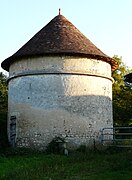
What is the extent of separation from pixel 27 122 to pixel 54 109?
1622mm

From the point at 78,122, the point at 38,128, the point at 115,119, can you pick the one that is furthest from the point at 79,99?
the point at 115,119

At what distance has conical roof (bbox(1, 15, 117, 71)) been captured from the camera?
1933 centimetres

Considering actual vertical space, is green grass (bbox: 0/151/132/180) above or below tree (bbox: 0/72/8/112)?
below

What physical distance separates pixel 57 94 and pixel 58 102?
0.43 meters

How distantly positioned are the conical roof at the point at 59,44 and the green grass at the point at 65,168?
5690 mm

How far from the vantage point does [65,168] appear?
516 inches

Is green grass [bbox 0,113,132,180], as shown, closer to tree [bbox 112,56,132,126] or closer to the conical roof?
the conical roof

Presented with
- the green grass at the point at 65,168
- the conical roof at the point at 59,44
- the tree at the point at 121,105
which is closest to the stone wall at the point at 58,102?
the conical roof at the point at 59,44

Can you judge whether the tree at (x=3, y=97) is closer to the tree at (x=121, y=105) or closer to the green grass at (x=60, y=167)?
the tree at (x=121, y=105)

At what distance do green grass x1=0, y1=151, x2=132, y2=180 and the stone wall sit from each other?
2.39 metres

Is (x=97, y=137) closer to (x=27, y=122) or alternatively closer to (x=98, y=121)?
(x=98, y=121)

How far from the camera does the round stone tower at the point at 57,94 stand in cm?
1888

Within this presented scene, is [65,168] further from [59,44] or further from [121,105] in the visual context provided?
[121,105]

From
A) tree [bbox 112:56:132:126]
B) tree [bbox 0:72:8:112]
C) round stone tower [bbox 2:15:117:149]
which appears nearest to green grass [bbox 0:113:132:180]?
round stone tower [bbox 2:15:117:149]
